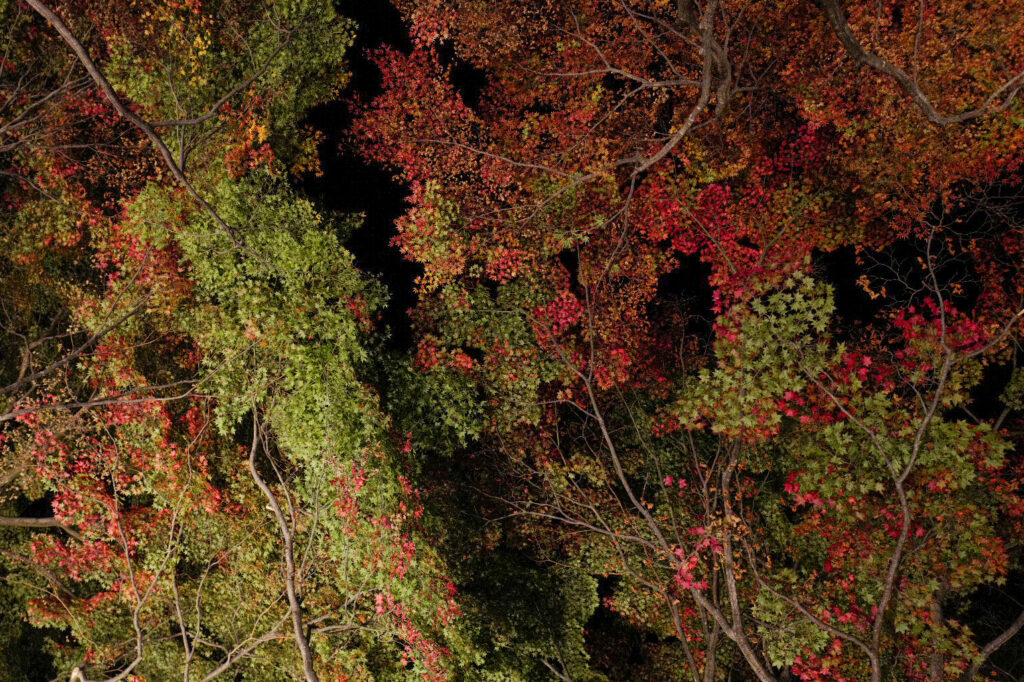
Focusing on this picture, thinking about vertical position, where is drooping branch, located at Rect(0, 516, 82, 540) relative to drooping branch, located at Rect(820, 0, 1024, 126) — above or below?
below

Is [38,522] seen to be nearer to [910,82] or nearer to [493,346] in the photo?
[493,346]

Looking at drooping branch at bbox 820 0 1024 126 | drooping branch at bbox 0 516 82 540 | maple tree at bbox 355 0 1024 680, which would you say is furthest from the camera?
drooping branch at bbox 0 516 82 540

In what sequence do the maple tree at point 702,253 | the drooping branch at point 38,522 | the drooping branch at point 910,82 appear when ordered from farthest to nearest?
the drooping branch at point 38,522 < the maple tree at point 702,253 < the drooping branch at point 910,82

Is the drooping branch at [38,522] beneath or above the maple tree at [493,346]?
beneath

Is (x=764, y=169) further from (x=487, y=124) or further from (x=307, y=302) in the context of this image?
(x=307, y=302)

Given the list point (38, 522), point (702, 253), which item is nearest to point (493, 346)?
point (702, 253)

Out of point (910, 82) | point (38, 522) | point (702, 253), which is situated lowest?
point (38, 522)

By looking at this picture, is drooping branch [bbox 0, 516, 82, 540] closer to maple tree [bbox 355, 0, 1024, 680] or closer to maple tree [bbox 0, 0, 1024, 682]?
maple tree [bbox 0, 0, 1024, 682]

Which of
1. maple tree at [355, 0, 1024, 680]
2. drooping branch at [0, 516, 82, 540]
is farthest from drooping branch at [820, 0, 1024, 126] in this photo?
drooping branch at [0, 516, 82, 540]

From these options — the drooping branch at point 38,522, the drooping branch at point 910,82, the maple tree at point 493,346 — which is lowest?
the drooping branch at point 38,522

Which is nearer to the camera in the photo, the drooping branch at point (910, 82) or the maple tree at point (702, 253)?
the drooping branch at point (910, 82)

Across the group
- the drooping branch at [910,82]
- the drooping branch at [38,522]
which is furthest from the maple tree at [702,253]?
the drooping branch at [38,522]

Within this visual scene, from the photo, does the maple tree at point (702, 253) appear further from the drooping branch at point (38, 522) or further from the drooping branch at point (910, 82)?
the drooping branch at point (38, 522)

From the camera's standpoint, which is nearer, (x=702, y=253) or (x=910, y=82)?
(x=910, y=82)
